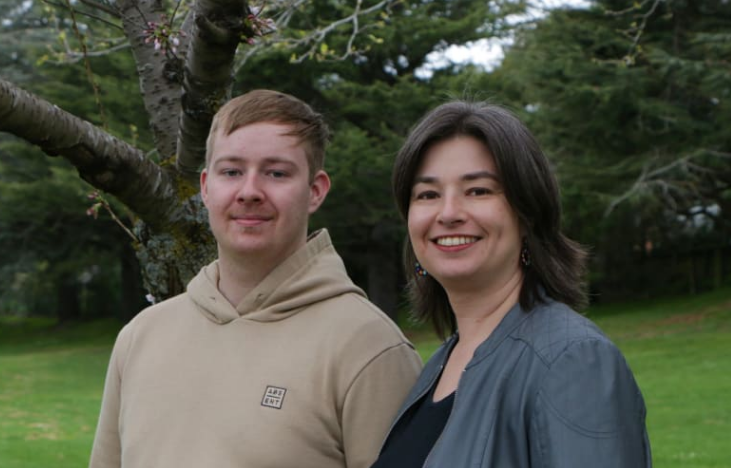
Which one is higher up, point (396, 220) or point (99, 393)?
point (396, 220)

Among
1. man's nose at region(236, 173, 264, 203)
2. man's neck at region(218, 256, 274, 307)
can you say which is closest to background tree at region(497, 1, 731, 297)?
man's neck at region(218, 256, 274, 307)

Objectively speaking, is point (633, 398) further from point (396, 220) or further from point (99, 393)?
point (396, 220)

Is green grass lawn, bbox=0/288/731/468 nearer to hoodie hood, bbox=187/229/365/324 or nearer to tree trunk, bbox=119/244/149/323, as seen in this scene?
tree trunk, bbox=119/244/149/323

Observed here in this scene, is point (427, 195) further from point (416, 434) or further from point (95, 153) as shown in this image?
point (95, 153)

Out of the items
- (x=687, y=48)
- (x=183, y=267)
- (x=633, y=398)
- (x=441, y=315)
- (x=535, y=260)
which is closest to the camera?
(x=633, y=398)

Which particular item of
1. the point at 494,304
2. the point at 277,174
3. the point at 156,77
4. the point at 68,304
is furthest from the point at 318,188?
the point at 68,304

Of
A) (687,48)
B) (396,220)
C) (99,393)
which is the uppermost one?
(687,48)

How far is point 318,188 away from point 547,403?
1.08 m

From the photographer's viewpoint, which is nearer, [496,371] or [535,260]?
[496,371]

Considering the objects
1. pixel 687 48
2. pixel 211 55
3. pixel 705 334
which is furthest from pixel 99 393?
pixel 211 55

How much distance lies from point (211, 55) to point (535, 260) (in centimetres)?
135

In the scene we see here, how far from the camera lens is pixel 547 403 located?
5.52 feet

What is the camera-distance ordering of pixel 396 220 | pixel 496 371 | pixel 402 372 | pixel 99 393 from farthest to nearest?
pixel 396 220 < pixel 99 393 < pixel 402 372 < pixel 496 371

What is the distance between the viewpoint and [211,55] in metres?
2.90
